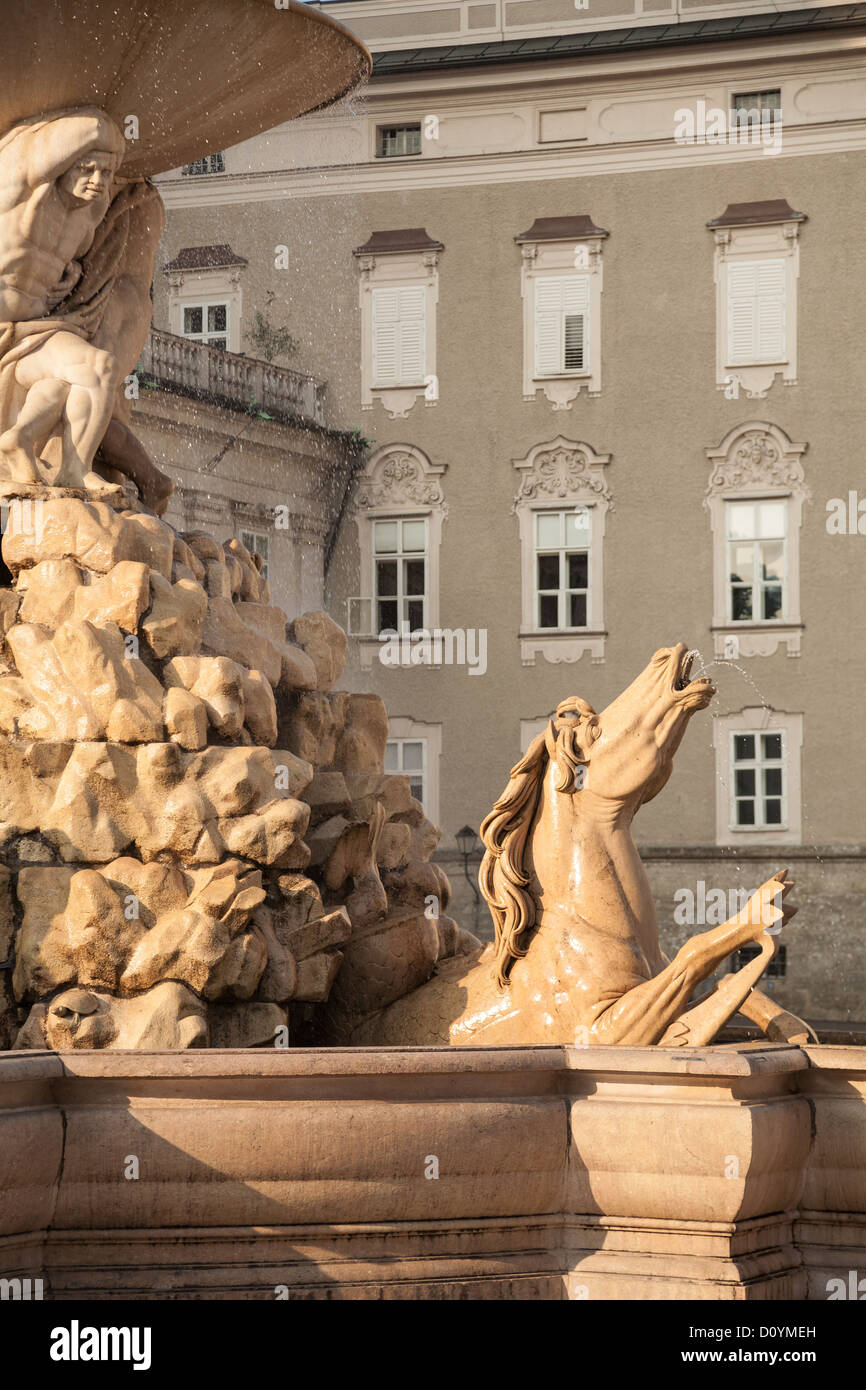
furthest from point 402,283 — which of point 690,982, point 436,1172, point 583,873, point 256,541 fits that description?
point 436,1172

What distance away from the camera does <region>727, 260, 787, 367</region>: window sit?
31062 mm

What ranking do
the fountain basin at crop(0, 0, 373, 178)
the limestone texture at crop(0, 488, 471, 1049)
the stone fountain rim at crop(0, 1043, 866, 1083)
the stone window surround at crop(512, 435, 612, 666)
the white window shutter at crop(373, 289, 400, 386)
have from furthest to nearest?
the white window shutter at crop(373, 289, 400, 386) → the stone window surround at crop(512, 435, 612, 666) → the fountain basin at crop(0, 0, 373, 178) → the limestone texture at crop(0, 488, 471, 1049) → the stone fountain rim at crop(0, 1043, 866, 1083)

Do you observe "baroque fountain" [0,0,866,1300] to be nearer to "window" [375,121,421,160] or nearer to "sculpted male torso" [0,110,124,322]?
"sculpted male torso" [0,110,124,322]

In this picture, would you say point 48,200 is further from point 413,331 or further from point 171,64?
point 413,331

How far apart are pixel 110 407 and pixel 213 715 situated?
1548 millimetres

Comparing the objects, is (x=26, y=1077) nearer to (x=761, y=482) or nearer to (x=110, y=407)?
(x=110, y=407)

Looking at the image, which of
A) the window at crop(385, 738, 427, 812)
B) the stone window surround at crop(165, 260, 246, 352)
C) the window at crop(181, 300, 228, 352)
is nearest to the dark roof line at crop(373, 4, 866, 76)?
the stone window surround at crop(165, 260, 246, 352)

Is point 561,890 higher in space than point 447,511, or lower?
lower

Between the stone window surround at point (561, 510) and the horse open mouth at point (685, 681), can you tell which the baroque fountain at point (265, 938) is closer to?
the horse open mouth at point (685, 681)

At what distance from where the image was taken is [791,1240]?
5625 mm

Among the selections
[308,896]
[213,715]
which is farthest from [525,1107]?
[213,715]

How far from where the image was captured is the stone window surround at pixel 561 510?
3127 centimetres

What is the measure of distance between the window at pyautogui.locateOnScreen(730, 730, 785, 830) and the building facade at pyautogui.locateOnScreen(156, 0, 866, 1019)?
0.04 m

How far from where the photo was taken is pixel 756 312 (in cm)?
3117
